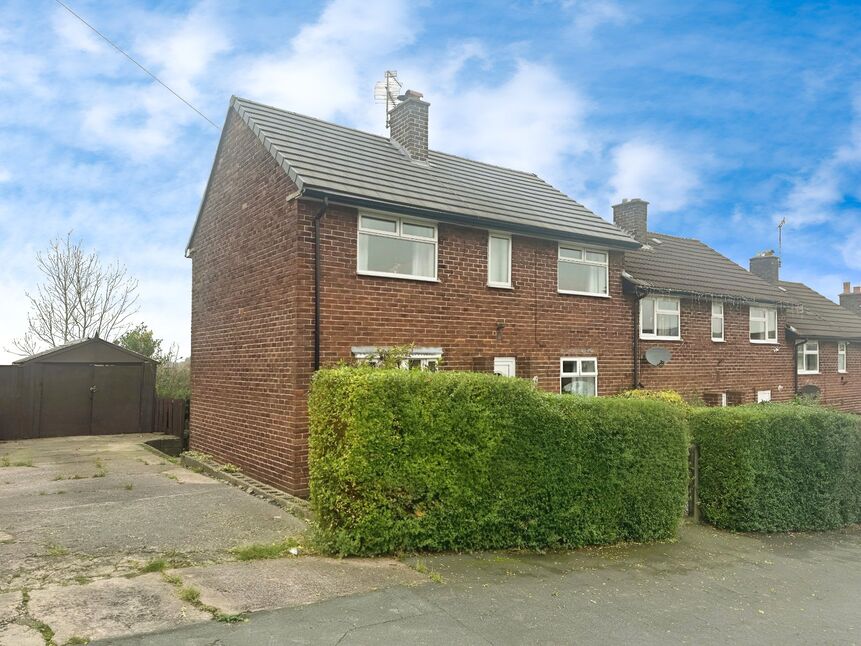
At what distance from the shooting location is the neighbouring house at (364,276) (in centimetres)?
1052

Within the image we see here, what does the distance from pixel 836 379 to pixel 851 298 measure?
8538 mm

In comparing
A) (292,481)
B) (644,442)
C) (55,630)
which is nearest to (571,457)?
(644,442)

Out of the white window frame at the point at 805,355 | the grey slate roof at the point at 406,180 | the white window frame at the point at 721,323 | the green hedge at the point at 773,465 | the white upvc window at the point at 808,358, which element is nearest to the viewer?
the green hedge at the point at 773,465

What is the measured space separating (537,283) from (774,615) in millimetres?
8406

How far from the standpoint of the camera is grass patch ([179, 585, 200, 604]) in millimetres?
5254

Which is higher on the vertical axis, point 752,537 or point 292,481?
point 292,481

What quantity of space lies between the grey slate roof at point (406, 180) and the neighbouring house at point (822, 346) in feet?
37.1

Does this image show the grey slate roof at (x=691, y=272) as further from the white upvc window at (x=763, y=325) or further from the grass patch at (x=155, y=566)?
the grass patch at (x=155, y=566)

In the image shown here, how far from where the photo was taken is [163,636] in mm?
4574

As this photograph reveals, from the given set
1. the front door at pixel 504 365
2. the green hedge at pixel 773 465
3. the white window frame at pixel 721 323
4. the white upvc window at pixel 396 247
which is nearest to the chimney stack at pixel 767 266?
the white window frame at pixel 721 323

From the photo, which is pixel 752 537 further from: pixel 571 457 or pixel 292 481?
pixel 292 481

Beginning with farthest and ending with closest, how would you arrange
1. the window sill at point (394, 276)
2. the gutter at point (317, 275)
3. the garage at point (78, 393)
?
the garage at point (78, 393)
the window sill at point (394, 276)
the gutter at point (317, 275)

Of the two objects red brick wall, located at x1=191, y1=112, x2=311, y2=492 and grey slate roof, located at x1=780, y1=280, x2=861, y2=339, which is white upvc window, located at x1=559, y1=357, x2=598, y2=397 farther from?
grey slate roof, located at x1=780, y1=280, x2=861, y2=339

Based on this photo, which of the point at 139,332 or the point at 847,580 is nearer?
the point at 847,580
